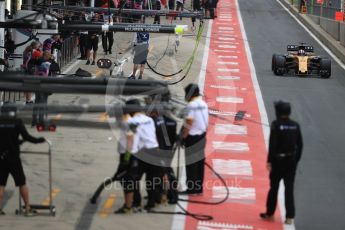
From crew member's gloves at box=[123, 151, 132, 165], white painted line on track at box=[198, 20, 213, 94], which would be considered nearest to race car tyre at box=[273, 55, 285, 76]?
white painted line on track at box=[198, 20, 213, 94]

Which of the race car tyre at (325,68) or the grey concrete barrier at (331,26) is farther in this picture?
the grey concrete barrier at (331,26)

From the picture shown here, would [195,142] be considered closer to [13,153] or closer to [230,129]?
[13,153]

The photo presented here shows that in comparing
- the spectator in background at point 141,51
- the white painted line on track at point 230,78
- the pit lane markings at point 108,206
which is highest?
the spectator in background at point 141,51

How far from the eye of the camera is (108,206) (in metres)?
13.5

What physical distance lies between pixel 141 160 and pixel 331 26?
95.0ft

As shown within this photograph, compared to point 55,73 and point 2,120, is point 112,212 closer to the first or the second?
point 2,120

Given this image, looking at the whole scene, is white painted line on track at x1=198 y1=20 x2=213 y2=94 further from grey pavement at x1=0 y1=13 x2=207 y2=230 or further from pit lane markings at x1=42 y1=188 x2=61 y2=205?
pit lane markings at x1=42 y1=188 x2=61 y2=205

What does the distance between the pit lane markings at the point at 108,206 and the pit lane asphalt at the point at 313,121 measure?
3152mm

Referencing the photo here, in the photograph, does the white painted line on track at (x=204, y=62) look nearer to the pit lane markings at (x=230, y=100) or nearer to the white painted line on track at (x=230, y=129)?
the pit lane markings at (x=230, y=100)

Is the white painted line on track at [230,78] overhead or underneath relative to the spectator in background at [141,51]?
underneath

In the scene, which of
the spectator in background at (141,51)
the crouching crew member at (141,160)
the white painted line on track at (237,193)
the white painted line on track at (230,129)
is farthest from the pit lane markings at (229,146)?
the spectator in background at (141,51)

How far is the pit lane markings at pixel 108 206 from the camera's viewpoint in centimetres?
1312

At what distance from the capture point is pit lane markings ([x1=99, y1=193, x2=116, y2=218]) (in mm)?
13125

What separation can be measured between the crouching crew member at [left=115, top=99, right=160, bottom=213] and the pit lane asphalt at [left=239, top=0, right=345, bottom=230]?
8.21 ft
